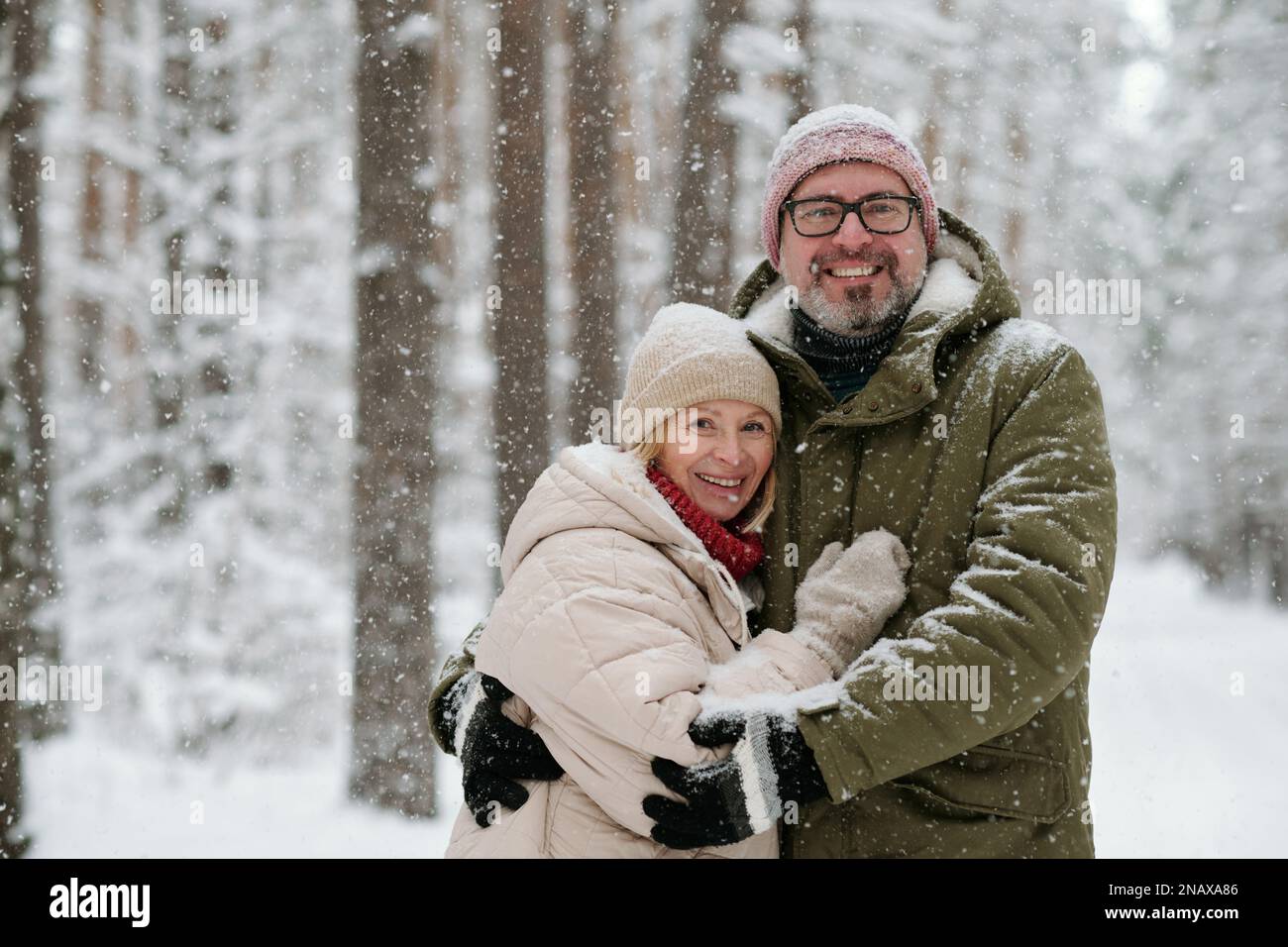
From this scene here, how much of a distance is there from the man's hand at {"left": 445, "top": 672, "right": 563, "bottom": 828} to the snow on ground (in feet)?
13.2

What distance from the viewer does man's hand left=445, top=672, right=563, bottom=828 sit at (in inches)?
95.3

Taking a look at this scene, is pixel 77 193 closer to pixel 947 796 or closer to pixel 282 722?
pixel 282 722

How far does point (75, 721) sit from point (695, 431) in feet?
31.8

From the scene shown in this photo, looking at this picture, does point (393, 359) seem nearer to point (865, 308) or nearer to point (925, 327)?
point (865, 308)

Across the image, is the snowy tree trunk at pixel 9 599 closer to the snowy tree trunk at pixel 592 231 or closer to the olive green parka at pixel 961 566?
the snowy tree trunk at pixel 592 231

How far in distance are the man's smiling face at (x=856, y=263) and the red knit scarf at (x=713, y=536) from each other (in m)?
0.61

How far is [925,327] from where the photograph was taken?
2453mm

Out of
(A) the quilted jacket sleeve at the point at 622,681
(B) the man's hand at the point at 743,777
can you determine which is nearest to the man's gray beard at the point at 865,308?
(A) the quilted jacket sleeve at the point at 622,681

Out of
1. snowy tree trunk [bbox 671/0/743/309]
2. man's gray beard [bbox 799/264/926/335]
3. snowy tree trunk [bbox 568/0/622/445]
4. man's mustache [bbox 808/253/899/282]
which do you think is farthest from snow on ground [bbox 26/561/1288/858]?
man's mustache [bbox 808/253/899/282]

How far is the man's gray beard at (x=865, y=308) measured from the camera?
2.67 meters

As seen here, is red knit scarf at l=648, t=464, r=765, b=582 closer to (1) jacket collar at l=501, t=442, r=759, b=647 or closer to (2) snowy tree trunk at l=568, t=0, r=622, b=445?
(1) jacket collar at l=501, t=442, r=759, b=647

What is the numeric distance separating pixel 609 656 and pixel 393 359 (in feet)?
14.9

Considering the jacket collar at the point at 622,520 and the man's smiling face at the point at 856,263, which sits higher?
the man's smiling face at the point at 856,263
